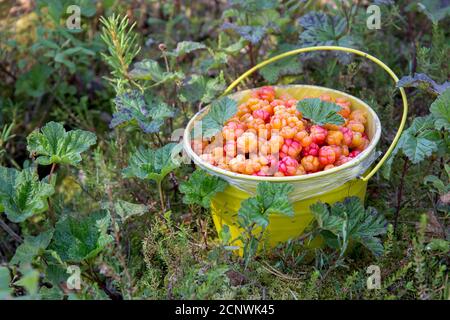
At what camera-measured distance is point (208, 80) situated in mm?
2355

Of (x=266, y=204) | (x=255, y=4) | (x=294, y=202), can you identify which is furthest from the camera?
(x=255, y=4)

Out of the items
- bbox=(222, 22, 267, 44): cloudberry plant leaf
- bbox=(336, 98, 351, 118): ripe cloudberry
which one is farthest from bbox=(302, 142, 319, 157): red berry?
bbox=(222, 22, 267, 44): cloudberry plant leaf

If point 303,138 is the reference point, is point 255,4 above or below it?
above

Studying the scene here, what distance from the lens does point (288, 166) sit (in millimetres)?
1810

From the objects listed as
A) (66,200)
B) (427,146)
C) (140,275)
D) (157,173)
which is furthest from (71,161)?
(427,146)

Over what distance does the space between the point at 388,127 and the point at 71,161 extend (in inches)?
50.2

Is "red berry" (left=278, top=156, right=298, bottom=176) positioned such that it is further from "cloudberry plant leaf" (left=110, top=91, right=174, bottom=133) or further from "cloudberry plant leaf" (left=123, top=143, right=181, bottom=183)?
"cloudberry plant leaf" (left=110, top=91, right=174, bottom=133)

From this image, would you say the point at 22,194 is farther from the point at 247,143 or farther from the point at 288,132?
the point at 288,132

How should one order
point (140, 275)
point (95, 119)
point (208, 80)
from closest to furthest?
1. point (140, 275)
2. point (208, 80)
3. point (95, 119)

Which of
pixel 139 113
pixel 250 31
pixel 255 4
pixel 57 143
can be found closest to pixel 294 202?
pixel 139 113

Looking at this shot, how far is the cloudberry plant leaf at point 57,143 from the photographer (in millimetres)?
1861

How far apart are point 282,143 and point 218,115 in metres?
0.24

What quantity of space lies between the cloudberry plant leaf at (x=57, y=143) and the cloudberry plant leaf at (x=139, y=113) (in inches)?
5.7
